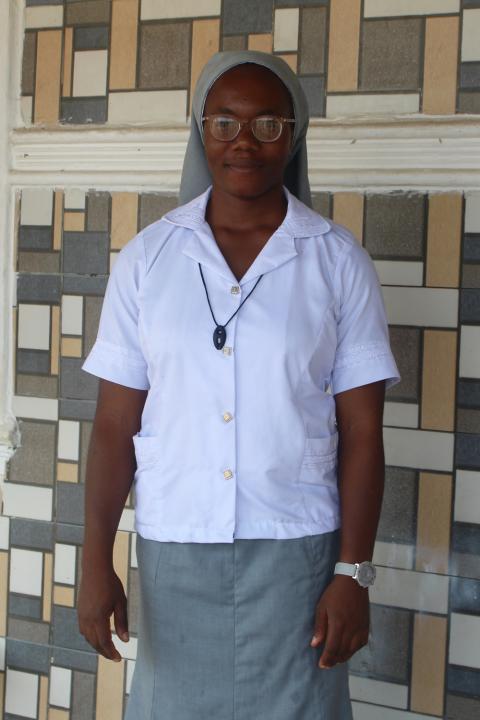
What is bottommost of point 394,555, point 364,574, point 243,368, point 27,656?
point 27,656

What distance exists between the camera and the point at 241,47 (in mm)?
2252

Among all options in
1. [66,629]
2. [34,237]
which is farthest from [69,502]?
[34,237]

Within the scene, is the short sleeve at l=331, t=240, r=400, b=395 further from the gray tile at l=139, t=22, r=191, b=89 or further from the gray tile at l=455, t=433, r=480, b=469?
the gray tile at l=139, t=22, r=191, b=89

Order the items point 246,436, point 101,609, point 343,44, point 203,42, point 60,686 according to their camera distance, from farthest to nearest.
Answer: point 60,686, point 203,42, point 343,44, point 101,609, point 246,436

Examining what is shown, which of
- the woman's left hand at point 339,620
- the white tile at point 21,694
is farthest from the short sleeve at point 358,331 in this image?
the white tile at point 21,694

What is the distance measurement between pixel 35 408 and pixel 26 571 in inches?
17.8

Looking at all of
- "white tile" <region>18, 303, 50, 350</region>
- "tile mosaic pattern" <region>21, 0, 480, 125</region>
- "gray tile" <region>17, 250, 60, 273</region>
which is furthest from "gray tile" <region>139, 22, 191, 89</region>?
"white tile" <region>18, 303, 50, 350</region>

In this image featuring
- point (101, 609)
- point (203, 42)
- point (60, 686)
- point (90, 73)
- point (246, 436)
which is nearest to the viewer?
point (246, 436)

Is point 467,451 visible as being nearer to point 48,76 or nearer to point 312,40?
point 312,40

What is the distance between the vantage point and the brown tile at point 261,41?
2225 mm

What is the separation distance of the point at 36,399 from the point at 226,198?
1112 mm

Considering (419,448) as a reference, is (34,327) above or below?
above

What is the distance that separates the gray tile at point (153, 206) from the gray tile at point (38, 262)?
0.27 m

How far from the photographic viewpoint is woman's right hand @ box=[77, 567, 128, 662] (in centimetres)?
156
